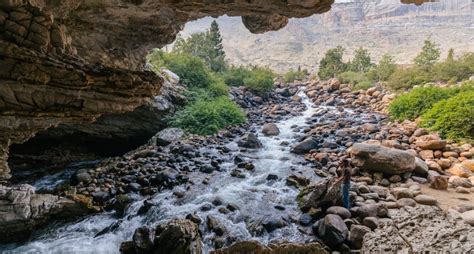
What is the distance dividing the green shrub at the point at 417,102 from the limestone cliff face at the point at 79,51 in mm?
8678

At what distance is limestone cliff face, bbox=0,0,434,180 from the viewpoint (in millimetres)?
4082

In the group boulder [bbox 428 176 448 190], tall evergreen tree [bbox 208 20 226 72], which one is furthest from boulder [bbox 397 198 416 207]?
tall evergreen tree [bbox 208 20 226 72]

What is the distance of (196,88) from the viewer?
16703 millimetres

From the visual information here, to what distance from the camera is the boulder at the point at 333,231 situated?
223 inches

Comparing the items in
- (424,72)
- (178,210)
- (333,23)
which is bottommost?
(178,210)

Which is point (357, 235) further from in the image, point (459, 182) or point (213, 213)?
point (459, 182)

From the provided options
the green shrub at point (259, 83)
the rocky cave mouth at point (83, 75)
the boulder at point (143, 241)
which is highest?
the rocky cave mouth at point (83, 75)

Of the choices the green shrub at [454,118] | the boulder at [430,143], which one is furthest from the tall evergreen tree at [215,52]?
the boulder at [430,143]

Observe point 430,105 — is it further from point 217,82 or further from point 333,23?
point 333,23

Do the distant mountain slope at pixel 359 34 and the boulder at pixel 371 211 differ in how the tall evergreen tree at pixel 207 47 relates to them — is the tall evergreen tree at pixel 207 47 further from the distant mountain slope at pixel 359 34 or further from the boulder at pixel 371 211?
the distant mountain slope at pixel 359 34

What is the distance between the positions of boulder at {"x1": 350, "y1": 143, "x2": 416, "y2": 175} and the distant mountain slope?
41963 mm

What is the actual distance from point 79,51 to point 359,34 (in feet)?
263

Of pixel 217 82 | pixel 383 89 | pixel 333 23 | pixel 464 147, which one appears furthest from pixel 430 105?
pixel 333 23

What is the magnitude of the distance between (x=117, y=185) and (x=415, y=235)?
7.56 m
